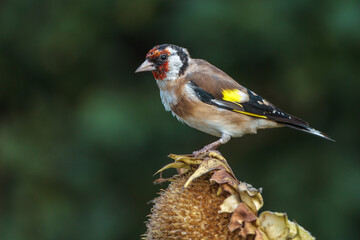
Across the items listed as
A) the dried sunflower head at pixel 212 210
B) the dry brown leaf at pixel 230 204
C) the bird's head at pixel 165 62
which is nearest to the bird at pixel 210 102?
the bird's head at pixel 165 62

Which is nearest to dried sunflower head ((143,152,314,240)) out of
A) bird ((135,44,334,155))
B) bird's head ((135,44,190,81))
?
bird ((135,44,334,155))

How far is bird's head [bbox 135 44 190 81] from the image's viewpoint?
3951 mm

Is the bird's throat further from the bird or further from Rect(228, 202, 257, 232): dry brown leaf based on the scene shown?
Rect(228, 202, 257, 232): dry brown leaf

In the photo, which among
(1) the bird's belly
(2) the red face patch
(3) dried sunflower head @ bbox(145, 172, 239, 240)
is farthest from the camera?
(2) the red face patch

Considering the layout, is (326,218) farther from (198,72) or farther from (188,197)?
(188,197)

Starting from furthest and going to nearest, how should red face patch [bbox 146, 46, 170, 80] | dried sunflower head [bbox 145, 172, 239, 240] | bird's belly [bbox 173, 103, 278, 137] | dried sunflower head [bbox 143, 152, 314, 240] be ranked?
red face patch [bbox 146, 46, 170, 80] → bird's belly [bbox 173, 103, 278, 137] → dried sunflower head [bbox 145, 172, 239, 240] → dried sunflower head [bbox 143, 152, 314, 240]

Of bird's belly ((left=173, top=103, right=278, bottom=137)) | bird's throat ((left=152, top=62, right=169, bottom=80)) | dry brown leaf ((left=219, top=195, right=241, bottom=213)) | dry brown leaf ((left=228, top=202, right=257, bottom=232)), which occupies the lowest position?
dry brown leaf ((left=228, top=202, right=257, bottom=232))

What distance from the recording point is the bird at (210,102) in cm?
379

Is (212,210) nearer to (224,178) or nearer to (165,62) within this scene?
(224,178)

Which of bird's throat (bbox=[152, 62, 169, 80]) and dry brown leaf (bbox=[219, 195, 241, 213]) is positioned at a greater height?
bird's throat (bbox=[152, 62, 169, 80])

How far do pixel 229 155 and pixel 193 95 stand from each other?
2855 mm

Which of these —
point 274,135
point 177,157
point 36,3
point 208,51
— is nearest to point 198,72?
point 177,157

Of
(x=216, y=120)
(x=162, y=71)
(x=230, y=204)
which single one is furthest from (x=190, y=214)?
(x=162, y=71)

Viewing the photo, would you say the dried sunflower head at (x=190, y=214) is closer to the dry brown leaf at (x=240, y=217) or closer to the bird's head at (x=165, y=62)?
the dry brown leaf at (x=240, y=217)
